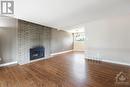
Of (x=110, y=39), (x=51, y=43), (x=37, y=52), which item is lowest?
(x=37, y=52)

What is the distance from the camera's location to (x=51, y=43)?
25.1 ft

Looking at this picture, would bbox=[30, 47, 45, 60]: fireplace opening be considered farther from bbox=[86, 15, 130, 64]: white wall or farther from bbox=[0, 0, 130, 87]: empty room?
bbox=[86, 15, 130, 64]: white wall

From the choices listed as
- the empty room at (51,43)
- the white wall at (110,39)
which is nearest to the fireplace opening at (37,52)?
the empty room at (51,43)

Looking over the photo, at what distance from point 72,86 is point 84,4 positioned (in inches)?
98.1

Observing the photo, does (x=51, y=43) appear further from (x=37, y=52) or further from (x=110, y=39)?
(x=110, y=39)

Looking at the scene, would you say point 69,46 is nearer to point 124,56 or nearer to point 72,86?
point 124,56

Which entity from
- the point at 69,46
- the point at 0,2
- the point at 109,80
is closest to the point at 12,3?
the point at 0,2

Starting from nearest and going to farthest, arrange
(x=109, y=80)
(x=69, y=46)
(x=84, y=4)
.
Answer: (x=109, y=80)
(x=84, y=4)
(x=69, y=46)

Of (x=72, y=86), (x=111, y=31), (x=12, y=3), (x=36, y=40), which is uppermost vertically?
(x=12, y=3)

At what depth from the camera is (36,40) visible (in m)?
6.35

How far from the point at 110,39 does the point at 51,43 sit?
151 inches

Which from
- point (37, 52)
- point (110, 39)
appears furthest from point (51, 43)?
point (110, 39)

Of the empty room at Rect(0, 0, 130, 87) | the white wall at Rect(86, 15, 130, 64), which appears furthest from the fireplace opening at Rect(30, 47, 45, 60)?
the white wall at Rect(86, 15, 130, 64)

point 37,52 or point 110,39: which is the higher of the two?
point 110,39
